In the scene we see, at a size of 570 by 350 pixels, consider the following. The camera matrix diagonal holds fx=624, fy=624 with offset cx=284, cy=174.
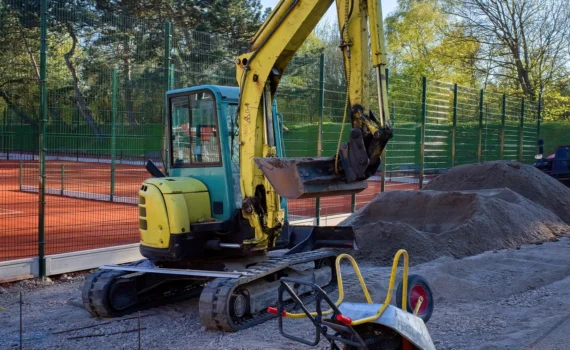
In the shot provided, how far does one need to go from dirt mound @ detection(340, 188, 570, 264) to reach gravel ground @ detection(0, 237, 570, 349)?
0.67m

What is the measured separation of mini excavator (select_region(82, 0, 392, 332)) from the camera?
634 centimetres

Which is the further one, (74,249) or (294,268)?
(74,249)

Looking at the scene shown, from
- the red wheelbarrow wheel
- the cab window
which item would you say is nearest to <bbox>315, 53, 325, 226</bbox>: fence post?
the cab window

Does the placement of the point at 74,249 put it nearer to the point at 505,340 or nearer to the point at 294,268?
the point at 294,268

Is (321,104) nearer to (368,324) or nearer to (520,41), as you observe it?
(368,324)

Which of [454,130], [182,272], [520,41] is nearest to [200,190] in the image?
[182,272]

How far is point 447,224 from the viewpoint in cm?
1174

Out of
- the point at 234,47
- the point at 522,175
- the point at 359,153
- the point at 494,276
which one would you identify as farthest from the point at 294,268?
the point at 522,175

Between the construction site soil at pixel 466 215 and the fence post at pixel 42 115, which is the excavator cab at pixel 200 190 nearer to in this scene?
the fence post at pixel 42 115

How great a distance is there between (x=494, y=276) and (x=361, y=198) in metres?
6.77

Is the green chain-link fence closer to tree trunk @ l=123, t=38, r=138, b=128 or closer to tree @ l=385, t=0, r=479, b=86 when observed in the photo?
tree trunk @ l=123, t=38, r=138, b=128

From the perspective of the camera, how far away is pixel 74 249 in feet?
31.2

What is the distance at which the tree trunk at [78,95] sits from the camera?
9.64 meters

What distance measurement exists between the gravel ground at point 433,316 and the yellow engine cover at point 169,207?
3.05ft
